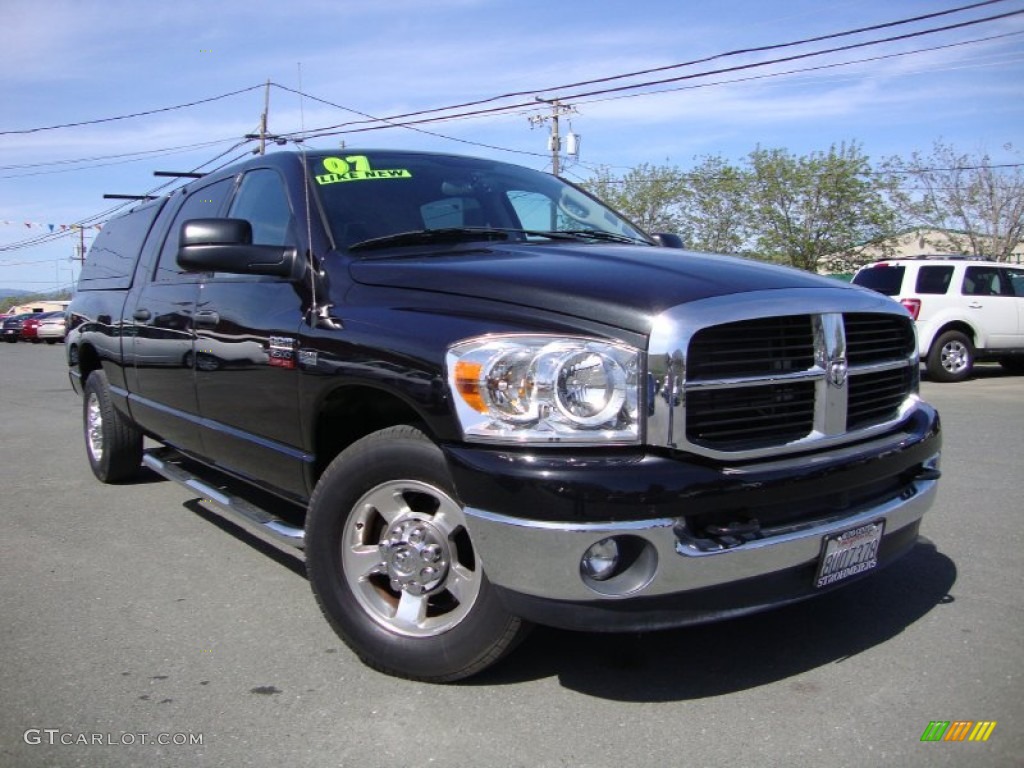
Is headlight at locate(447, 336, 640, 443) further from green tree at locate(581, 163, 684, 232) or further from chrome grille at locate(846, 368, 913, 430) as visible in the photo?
green tree at locate(581, 163, 684, 232)

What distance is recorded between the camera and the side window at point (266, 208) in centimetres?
394

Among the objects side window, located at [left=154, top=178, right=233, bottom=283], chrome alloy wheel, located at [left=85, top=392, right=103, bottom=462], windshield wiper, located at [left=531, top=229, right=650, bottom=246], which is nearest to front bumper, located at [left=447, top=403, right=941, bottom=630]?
windshield wiper, located at [left=531, top=229, right=650, bottom=246]

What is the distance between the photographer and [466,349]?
279cm

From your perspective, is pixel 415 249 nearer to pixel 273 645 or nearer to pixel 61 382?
pixel 273 645

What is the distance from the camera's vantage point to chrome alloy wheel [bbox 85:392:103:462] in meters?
6.47

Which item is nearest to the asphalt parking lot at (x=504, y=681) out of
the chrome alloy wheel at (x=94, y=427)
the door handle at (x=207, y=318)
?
the door handle at (x=207, y=318)

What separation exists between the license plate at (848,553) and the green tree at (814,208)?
30015 millimetres

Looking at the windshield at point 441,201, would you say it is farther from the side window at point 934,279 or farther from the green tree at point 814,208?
the green tree at point 814,208

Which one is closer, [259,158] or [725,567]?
[725,567]

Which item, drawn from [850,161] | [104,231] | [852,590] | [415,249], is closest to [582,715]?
[852,590]

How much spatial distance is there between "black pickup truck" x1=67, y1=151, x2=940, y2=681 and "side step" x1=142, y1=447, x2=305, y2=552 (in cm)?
3

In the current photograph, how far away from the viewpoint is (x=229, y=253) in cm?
362

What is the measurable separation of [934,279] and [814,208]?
19.0 meters

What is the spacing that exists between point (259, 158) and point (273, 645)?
2.28 m
